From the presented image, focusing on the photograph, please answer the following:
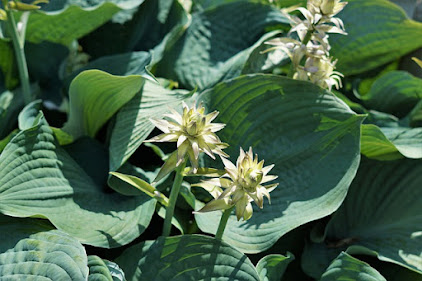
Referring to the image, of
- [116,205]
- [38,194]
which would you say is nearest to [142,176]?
[116,205]

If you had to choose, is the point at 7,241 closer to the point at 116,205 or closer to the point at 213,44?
the point at 116,205

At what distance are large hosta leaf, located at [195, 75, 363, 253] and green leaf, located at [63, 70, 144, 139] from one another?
0.14 meters

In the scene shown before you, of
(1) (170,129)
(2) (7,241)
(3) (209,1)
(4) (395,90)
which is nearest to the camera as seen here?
(1) (170,129)

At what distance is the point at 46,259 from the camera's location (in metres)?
0.82

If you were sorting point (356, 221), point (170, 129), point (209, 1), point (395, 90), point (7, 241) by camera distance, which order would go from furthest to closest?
point (209, 1) → point (395, 90) → point (356, 221) → point (7, 241) → point (170, 129)

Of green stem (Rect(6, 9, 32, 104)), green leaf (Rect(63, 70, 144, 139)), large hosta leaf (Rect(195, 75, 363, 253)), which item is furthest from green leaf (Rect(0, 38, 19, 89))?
large hosta leaf (Rect(195, 75, 363, 253))

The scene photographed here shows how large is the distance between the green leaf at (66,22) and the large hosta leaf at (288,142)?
12.9 inches

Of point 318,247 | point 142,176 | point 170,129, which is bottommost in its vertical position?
point 318,247

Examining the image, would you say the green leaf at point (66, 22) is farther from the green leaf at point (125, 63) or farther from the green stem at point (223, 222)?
the green stem at point (223, 222)

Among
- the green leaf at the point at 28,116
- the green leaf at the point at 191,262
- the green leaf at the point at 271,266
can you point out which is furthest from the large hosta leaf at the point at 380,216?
the green leaf at the point at 28,116

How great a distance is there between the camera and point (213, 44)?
1.31 m

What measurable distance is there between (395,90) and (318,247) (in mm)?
422

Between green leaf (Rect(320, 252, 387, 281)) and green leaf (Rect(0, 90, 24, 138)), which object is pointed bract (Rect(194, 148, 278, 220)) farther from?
green leaf (Rect(0, 90, 24, 138))

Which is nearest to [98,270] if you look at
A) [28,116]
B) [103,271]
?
[103,271]
